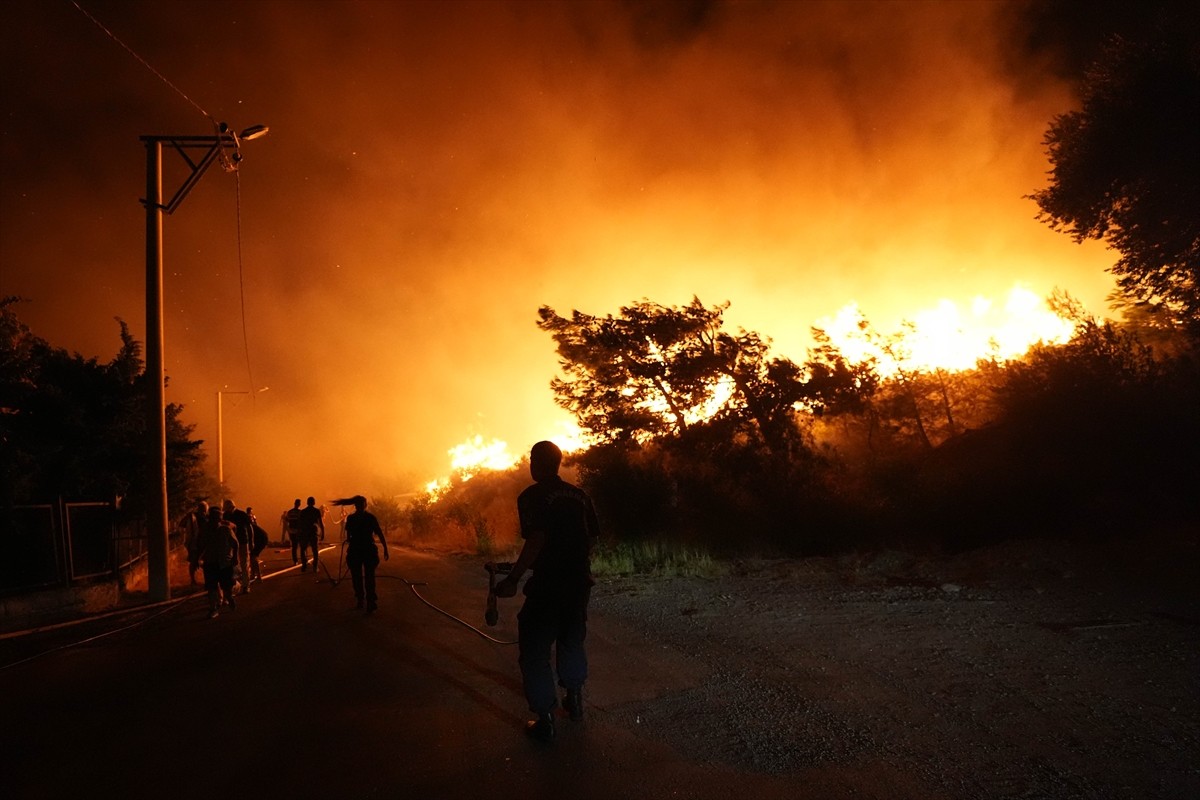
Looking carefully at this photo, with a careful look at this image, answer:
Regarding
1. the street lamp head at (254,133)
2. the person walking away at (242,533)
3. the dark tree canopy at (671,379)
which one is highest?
the street lamp head at (254,133)

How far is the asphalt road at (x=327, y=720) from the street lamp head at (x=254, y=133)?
Result: 10827 mm

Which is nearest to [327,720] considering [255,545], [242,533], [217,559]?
[217,559]

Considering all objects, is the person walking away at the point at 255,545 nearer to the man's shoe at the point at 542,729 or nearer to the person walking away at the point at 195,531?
the person walking away at the point at 195,531

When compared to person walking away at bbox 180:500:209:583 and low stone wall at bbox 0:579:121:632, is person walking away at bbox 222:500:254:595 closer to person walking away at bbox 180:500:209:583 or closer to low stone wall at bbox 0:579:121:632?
person walking away at bbox 180:500:209:583

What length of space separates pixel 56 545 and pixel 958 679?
49.4ft

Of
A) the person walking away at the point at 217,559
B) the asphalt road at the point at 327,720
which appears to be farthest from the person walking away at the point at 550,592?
the person walking away at the point at 217,559

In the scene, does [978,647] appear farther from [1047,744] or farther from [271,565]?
[271,565]

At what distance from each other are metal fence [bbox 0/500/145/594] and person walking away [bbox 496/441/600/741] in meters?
11.8

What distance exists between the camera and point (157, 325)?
14.5m

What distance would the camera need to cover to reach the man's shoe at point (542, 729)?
176 inches

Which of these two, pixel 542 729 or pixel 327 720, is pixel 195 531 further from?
Result: pixel 542 729

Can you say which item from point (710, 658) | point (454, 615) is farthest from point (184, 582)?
point (710, 658)

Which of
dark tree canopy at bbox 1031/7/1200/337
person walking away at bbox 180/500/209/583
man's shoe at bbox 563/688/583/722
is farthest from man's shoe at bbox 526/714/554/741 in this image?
dark tree canopy at bbox 1031/7/1200/337

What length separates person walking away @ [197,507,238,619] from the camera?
10938 millimetres
